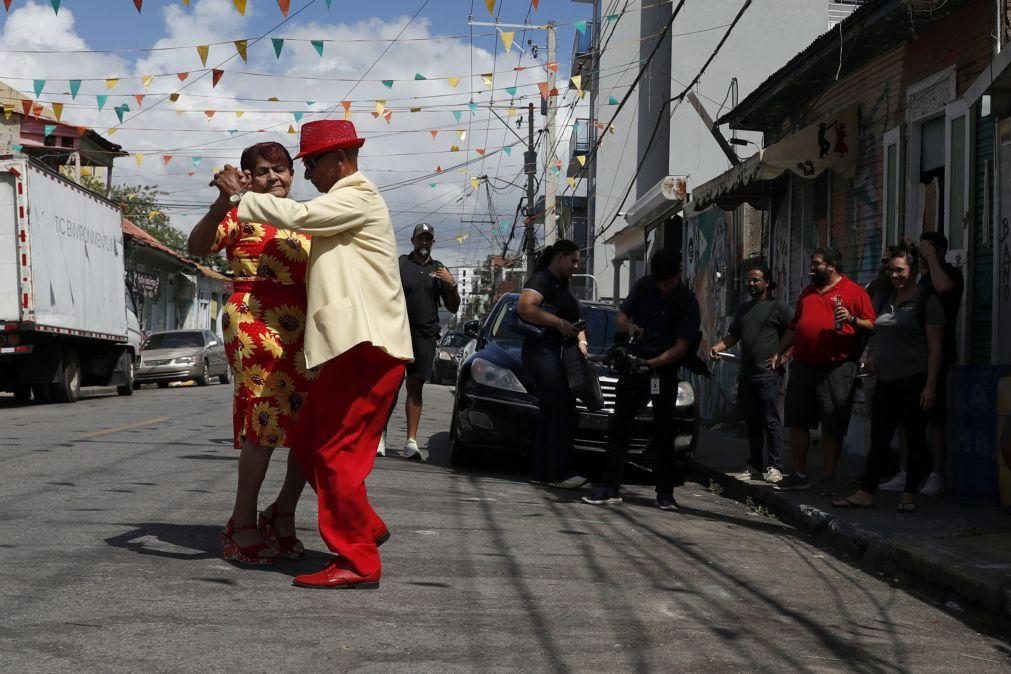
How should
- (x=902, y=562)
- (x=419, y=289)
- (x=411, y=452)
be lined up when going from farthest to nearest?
1. (x=411, y=452)
2. (x=419, y=289)
3. (x=902, y=562)

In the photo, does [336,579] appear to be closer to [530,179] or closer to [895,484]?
[895,484]

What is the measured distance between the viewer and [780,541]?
7.22 m

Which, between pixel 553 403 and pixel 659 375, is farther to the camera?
pixel 553 403

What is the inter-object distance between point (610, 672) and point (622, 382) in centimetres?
454

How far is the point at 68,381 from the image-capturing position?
750 inches

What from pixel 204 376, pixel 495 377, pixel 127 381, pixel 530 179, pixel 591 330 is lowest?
pixel 204 376

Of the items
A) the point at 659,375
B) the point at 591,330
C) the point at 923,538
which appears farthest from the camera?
the point at 591,330

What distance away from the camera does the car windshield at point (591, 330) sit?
424 inches

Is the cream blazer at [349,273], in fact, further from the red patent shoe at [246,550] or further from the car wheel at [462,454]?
the car wheel at [462,454]

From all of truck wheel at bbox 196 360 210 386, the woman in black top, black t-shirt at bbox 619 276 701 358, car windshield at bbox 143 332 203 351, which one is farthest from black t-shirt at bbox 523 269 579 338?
car windshield at bbox 143 332 203 351

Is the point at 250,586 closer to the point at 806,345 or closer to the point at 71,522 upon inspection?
the point at 71,522

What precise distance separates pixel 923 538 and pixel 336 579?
3.59 meters

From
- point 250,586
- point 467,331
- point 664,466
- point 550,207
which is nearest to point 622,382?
point 664,466

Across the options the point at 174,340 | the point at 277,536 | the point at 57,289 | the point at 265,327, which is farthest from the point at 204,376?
the point at 265,327
